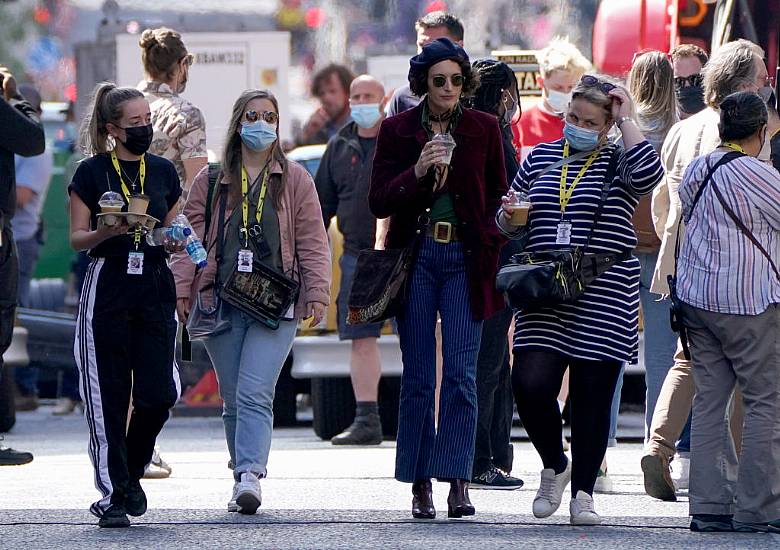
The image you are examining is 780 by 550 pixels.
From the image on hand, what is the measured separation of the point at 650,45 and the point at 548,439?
6882 mm

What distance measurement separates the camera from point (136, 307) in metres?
8.09

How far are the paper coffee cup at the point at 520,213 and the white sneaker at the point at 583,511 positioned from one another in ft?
3.59

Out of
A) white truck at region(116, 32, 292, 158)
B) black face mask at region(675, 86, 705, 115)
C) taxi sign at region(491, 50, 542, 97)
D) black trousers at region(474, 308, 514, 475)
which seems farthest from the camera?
white truck at region(116, 32, 292, 158)

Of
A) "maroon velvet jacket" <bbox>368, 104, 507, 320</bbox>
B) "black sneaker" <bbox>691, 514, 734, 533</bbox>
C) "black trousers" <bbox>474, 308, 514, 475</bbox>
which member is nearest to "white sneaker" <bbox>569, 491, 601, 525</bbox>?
"black sneaker" <bbox>691, 514, 734, 533</bbox>

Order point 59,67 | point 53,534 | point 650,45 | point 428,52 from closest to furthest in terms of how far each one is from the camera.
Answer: point 53,534 < point 428,52 < point 650,45 < point 59,67

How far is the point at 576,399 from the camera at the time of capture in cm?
815

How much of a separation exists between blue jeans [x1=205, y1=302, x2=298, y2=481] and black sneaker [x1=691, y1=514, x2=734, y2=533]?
68.4 inches

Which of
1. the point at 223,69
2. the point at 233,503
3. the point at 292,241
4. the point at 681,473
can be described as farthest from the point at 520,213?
the point at 223,69

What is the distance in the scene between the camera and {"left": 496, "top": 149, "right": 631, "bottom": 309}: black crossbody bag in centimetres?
791

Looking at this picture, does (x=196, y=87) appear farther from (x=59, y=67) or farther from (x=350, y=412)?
(x=59, y=67)

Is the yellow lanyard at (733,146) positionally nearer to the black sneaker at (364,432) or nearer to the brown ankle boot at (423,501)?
the brown ankle boot at (423,501)

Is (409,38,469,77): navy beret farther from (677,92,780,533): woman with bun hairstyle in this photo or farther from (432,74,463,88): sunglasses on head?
(677,92,780,533): woman with bun hairstyle

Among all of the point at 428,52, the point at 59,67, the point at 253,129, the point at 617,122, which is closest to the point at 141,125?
the point at 253,129

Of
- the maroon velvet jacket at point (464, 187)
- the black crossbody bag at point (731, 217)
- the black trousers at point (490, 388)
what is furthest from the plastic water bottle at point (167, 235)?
the black crossbody bag at point (731, 217)
